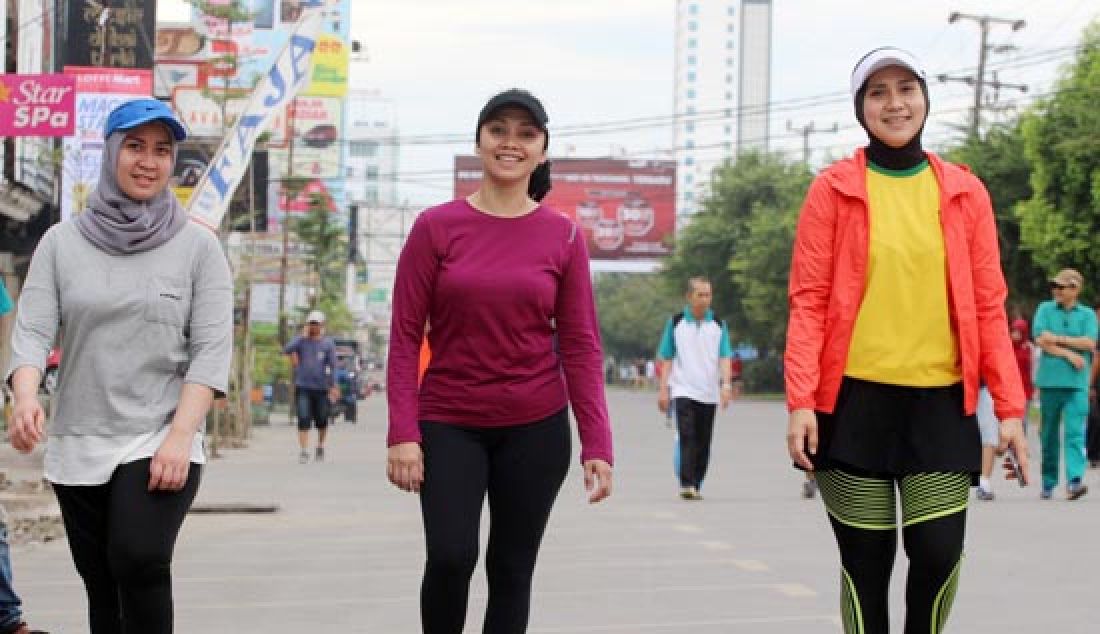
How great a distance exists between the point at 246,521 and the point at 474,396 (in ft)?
28.6

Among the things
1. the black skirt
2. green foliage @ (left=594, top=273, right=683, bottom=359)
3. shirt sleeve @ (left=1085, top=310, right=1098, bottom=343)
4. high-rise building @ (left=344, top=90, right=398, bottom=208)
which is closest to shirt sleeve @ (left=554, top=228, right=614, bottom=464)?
the black skirt

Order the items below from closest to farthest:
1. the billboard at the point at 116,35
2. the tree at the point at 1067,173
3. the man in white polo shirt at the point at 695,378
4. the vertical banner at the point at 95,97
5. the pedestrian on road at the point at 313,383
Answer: the man in white polo shirt at the point at 695,378 → the vertical banner at the point at 95,97 → the pedestrian on road at the point at 313,383 → the billboard at the point at 116,35 → the tree at the point at 1067,173

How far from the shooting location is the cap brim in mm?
5684

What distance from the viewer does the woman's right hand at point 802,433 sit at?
18.7 feet

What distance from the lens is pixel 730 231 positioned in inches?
2970

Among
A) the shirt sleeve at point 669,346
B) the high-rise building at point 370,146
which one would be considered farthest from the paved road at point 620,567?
the high-rise building at point 370,146

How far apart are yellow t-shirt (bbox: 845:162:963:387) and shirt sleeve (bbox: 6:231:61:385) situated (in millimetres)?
2207

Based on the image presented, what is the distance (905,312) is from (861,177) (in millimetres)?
401

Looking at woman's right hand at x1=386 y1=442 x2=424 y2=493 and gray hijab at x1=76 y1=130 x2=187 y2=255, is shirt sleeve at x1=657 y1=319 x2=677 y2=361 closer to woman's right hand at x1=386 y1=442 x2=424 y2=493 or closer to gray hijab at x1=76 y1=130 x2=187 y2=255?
woman's right hand at x1=386 y1=442 x2=424 y2=493

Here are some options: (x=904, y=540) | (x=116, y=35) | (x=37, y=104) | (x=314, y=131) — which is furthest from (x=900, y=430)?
(x=314, y=131)

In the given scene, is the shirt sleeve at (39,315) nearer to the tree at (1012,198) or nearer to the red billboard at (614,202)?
the tree at (1012,198)

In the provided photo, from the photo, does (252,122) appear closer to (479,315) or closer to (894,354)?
(479,315)

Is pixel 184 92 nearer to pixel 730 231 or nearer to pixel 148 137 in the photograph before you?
pixel 148 137

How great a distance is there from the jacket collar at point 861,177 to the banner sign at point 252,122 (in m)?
12.2
